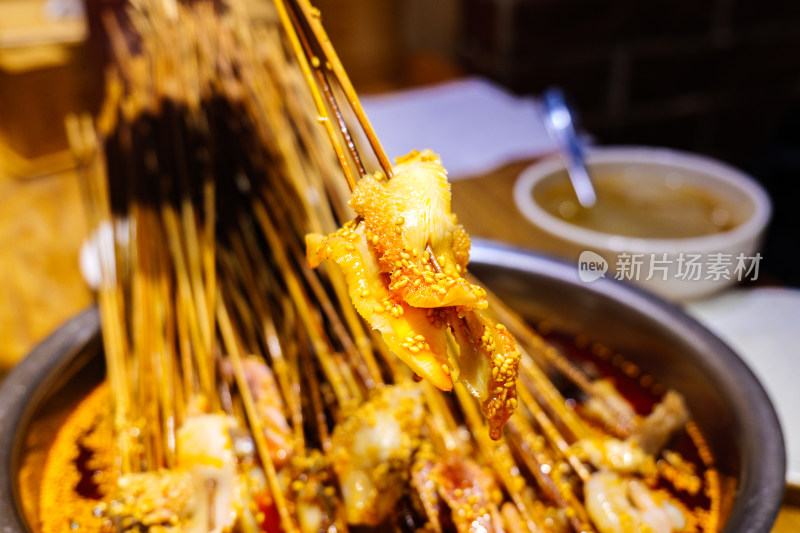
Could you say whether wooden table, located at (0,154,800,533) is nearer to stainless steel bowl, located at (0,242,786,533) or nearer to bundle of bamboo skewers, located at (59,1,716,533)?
bundle of bamboo skewers, located at (59,1,716,533)

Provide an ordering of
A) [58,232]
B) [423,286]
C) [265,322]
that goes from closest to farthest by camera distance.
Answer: [423,286]
[265,322]
[58,232]

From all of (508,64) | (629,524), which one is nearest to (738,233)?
(629,524)

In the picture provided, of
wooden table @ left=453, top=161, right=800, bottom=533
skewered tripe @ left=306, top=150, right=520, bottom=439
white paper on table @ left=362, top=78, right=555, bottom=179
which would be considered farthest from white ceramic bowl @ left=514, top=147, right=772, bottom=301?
white paper on table @ left=362, top=78, right=555, bottom=179

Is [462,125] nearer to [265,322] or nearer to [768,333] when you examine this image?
[768,333]

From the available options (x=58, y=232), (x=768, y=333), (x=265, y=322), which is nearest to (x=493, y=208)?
(x=768, y=333)

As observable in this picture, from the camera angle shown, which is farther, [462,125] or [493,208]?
[462,125]

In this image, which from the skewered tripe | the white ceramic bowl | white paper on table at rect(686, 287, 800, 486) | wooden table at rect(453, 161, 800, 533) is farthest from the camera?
wooden table at rect(453, 161, 800, 533)
